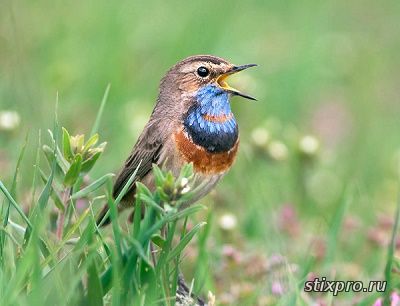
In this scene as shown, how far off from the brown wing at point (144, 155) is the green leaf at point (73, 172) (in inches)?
37.5

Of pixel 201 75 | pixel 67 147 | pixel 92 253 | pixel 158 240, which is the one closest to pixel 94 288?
pixel 92 253

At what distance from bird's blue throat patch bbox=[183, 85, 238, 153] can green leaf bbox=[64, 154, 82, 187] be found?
102cm

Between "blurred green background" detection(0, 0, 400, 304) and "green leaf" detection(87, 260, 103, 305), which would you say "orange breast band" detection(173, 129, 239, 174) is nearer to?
"blurred green background" detection(0, 0, 400, 304)

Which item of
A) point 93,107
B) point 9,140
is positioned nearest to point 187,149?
point 9,140

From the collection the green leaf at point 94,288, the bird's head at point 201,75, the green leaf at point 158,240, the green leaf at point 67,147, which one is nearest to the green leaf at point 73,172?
the green leaf at point 67,147

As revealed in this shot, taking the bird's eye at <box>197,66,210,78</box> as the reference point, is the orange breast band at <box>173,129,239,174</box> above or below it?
below

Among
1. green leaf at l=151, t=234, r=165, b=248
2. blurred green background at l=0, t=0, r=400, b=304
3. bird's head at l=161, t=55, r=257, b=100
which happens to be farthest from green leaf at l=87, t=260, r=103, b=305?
bird's head at l=161, t=55, r=257, b=100

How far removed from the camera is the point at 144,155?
502cm

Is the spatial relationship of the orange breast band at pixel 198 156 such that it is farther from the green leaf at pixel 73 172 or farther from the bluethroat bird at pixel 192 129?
the green leaf at pixel 73 172

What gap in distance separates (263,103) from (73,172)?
4739mm

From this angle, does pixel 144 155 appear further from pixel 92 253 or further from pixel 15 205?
pixel 92 253

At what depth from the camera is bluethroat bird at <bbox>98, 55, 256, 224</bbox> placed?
16.0ft

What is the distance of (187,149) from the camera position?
16.0 ft

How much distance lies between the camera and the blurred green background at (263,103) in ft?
18.5
